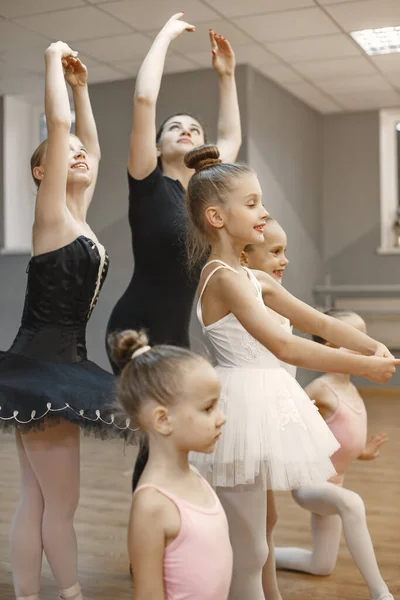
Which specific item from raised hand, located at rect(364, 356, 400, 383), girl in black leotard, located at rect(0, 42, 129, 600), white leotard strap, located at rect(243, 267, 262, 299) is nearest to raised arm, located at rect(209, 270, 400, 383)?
raised hand, located at rect(364, 356, 400, 383)

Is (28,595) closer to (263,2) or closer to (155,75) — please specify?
(155,75)

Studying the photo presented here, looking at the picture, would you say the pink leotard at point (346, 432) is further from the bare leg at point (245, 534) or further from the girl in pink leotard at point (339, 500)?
the bare leg at point (245, 534)

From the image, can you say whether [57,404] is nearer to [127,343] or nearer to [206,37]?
[127,343]

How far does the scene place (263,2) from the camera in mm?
4887

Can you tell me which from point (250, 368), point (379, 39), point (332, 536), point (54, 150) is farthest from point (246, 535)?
point (379, 39)

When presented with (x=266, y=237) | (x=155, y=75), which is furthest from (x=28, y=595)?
(x=155, y=75)

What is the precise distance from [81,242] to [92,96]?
498 cm

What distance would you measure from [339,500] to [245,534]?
23.4 inches

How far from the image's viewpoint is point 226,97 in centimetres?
252

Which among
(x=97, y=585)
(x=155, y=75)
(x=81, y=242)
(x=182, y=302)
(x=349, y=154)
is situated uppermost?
(x=349, y=154)

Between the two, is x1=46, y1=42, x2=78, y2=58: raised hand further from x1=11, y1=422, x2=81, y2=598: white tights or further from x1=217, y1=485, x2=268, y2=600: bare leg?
x1=217, y1=485, x2=268, y2=600: bare leg

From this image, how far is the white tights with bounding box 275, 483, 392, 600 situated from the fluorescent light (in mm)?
3839

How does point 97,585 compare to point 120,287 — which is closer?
point 97,585

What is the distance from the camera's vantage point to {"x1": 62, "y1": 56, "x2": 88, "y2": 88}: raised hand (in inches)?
90.5
